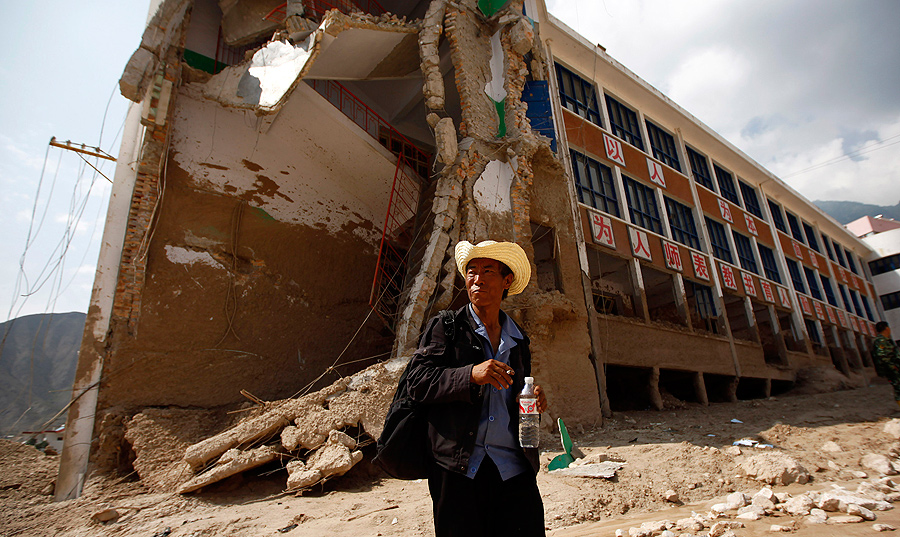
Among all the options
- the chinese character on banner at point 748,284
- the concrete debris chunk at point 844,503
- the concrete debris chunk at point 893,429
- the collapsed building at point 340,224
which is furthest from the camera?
the chinese character on banner at point 748,284

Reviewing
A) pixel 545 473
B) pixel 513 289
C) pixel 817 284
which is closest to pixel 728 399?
pixel 545 473

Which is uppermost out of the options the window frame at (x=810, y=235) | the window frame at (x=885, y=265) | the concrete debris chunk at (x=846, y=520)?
the window frame at (x=810, y=235)

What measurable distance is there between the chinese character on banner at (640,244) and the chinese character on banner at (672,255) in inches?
36.7

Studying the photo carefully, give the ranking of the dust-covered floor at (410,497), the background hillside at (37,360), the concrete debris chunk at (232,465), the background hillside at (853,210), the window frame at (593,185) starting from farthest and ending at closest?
the background hillside at (853,210), the background hillside at (37,360), the window frame at (593,185), the concrete debris chunk at (232,465), the dust-covered floor at (410,497)

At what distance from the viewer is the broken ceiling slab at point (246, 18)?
9.57 m

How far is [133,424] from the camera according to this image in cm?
618

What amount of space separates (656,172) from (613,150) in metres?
2.39

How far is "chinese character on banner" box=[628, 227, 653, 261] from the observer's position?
12.8m

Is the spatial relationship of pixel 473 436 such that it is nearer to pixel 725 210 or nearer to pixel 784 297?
pixel 725 210

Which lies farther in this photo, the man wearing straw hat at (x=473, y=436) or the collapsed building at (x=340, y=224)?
the collapsed building at (x=340, y=224)

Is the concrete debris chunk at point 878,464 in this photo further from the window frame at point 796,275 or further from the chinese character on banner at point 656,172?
the window frame at point 796,275

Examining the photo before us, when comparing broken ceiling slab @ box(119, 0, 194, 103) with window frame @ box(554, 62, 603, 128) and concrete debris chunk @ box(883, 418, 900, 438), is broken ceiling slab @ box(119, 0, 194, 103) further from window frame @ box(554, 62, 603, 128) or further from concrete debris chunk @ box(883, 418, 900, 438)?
concrete debris chunk @ box(883, 418, 900, 438)

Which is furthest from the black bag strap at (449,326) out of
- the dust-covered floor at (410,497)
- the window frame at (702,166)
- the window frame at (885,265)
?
the window frame at (885,265)

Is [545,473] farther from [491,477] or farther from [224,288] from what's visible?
[224,288]
